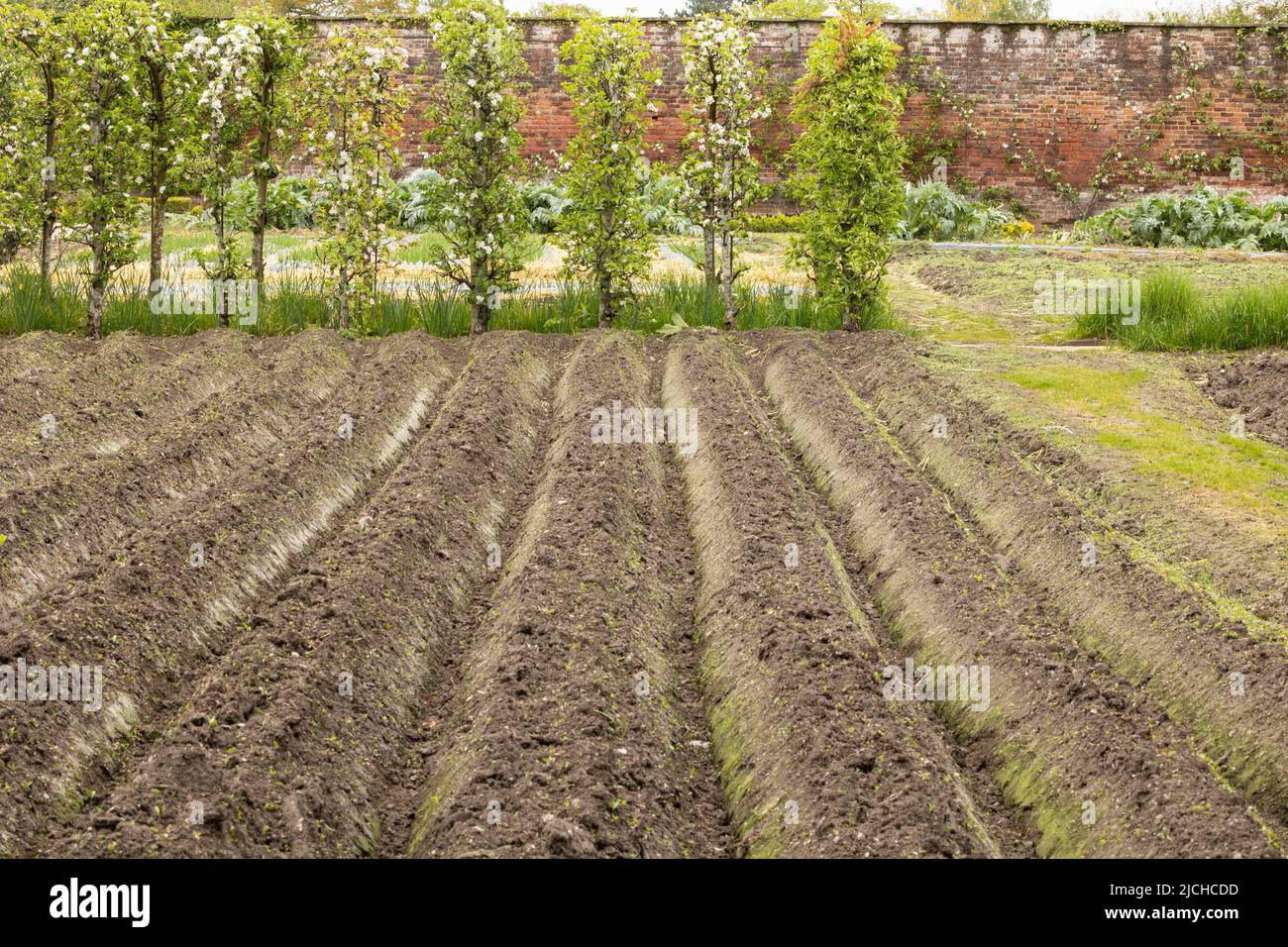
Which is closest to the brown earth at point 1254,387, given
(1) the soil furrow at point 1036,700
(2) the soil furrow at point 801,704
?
(1) the soil furrow at point 1036,700

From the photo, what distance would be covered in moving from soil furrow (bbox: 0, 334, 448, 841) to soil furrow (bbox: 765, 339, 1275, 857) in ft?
10.4

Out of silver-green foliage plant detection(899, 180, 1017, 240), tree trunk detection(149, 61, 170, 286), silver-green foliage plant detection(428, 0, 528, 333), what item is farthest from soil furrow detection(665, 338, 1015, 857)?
silver-green foliage plant detection(899, 180, 1017, 240)

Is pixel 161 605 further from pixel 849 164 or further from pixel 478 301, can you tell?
pixel 849 164

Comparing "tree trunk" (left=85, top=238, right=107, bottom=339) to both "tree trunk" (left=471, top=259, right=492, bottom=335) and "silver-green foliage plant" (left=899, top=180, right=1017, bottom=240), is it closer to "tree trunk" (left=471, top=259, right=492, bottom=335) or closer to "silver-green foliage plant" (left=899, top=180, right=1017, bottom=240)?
"tree trunk" (left=471, top=259, right=492, bottom=335)

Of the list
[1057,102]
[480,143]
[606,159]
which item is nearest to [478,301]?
[480,143]

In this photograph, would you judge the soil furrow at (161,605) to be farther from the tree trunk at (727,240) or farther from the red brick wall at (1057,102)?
the red brick wall at (1057,102)

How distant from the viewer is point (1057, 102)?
22.7 meters

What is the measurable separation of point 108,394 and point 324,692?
18.3ft

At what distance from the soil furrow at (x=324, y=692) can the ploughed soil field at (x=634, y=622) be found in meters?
0.02

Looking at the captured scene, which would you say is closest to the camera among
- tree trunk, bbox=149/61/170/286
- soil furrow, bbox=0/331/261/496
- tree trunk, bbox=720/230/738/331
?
soil furrow, bbox=0/331/261/496

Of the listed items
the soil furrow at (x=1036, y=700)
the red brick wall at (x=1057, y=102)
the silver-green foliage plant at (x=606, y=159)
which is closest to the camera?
the soil furrow at (x=1036, y=700)

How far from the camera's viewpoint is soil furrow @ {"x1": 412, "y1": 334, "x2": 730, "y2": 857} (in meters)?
4.29

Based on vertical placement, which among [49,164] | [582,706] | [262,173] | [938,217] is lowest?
[582,706]

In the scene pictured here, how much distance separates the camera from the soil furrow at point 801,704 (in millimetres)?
4312
